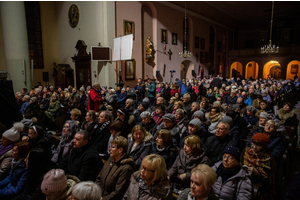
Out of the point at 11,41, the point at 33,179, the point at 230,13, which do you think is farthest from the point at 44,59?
the point at 230,13

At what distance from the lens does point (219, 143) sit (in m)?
3.21

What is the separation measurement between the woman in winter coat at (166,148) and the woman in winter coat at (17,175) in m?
1.76

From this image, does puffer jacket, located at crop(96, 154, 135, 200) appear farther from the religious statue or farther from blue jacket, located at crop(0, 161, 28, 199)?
the religious statue

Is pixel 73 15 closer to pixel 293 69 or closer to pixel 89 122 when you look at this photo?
pixel 89 122

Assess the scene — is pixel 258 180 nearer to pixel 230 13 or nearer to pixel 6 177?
pixel 6 177

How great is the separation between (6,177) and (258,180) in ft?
10.8

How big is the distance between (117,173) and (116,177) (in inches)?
1.9

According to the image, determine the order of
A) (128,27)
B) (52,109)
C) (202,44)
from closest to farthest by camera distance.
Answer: (52,109)
(128,27)
(202,44)

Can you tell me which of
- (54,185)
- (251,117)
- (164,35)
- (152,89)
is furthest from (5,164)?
(164,35)

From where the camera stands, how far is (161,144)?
2.95 meters

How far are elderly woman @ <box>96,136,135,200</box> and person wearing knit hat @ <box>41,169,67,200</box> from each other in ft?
2.11

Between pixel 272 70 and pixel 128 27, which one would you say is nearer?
pixel 128 27

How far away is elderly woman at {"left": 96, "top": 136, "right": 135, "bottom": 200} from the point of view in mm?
2413

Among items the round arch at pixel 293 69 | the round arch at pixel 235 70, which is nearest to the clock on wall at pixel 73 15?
the round arch at pixel 235 70
